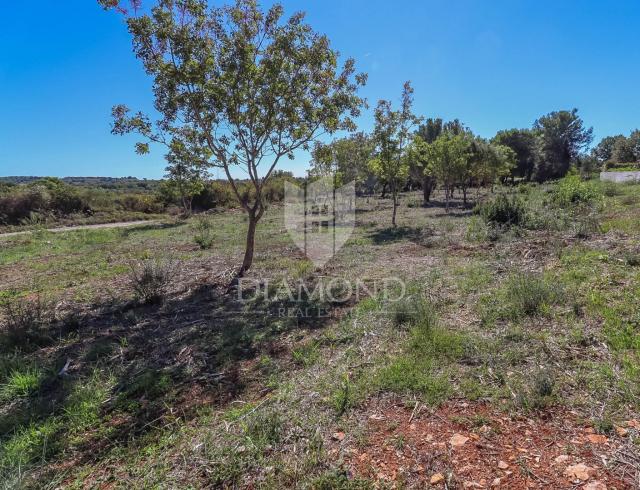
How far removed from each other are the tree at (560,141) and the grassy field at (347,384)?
4123cm

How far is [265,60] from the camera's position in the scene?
6.76 m

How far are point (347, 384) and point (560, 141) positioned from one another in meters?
Result: 49.3

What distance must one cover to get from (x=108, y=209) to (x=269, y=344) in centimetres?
3021

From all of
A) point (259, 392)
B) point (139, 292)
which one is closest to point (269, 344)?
point (259, 392)

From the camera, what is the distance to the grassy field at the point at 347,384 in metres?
2.21

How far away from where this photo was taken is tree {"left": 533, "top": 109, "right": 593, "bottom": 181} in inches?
1563

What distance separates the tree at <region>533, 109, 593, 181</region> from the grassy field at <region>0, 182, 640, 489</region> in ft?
135

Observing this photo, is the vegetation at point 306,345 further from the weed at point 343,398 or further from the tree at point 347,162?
the tree at point 347,162

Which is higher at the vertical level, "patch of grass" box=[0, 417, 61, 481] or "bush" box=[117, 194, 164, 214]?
"bush" box=[117, 194, 164, 214]

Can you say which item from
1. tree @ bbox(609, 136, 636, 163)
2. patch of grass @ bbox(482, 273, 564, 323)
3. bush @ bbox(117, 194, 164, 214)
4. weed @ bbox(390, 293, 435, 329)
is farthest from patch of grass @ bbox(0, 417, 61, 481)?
tree @ bbox(609, 136, 636, 163)

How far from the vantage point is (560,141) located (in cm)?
3997

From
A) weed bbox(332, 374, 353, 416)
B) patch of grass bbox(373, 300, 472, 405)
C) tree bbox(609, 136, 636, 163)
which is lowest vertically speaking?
weed bbox(332, 374, 353, 416)

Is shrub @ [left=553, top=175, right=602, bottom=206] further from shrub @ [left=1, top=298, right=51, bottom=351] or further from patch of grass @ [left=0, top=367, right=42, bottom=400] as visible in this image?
shrub @ [left=1, top=298, right=51, bottom=351]

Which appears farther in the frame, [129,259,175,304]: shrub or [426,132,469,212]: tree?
[426,132,469,212]: tree
